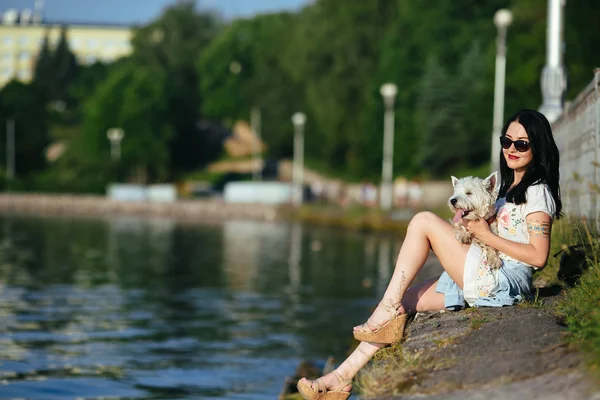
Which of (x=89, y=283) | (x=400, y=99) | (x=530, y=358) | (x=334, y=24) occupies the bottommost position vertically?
(x=89, y=283)

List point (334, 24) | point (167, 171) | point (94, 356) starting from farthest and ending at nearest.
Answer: point (167, 171)
point (334, 24)
point (94, 356)

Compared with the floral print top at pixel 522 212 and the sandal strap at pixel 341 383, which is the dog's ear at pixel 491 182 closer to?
the floral print top at pixel 522 212

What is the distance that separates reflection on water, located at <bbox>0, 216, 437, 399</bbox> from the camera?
14.4 metres

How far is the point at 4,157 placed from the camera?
113 metres

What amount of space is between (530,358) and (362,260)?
3127cm

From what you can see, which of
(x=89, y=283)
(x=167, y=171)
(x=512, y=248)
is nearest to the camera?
(x=512, y=248)

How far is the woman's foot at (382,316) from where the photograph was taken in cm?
838

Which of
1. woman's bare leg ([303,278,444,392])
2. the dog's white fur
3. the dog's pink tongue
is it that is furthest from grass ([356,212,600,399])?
the dog's pink tongue

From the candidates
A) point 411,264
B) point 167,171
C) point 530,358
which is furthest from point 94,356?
point 167,171

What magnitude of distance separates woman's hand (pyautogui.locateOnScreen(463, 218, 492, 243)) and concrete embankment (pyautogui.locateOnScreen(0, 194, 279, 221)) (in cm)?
6326

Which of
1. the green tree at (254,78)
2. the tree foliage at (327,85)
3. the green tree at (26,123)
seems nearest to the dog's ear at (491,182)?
the tree foliage at (327,85)

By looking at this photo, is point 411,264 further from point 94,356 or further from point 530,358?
point 94,356

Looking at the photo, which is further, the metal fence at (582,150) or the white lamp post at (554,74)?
the white lamp post at (554,74)

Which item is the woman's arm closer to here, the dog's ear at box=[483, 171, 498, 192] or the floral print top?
the floral print top
